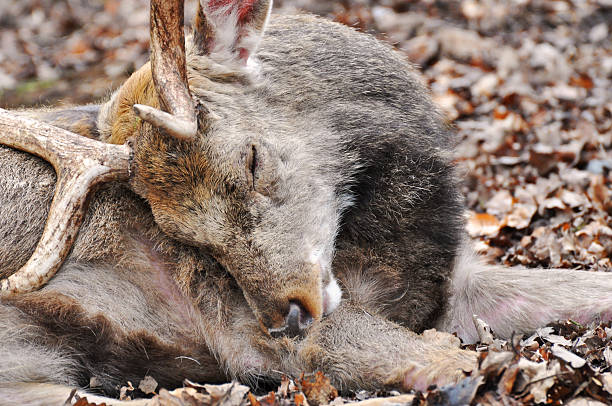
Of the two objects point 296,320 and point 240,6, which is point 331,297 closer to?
point 296,320

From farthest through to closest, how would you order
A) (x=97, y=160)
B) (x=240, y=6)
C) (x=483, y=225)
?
(x=483, y=225) → (x=240, y=6) → (x=97, y=160)

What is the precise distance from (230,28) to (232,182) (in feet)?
3.40

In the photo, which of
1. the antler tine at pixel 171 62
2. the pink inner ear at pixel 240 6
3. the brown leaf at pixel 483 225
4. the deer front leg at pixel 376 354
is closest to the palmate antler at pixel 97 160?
the antler tine at pixel 171 62

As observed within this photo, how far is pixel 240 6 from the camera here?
4406 mm

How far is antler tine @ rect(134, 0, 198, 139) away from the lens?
3.98 m

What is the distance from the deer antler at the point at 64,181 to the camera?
3.97 m

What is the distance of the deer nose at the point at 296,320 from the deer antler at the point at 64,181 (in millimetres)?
1188

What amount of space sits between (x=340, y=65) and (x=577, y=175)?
2.94 m

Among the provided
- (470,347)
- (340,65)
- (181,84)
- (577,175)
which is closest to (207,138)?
(181,84)

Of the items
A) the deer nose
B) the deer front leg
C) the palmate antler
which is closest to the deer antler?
the palmate antler

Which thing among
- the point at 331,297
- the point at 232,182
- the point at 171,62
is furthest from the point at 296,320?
the point at 171,62

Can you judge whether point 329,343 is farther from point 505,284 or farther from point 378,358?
point 505,284

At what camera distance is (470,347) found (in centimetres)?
432

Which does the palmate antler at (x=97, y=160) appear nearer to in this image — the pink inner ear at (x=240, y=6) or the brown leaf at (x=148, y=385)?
the pink inner ear at (x=240, y=6)
